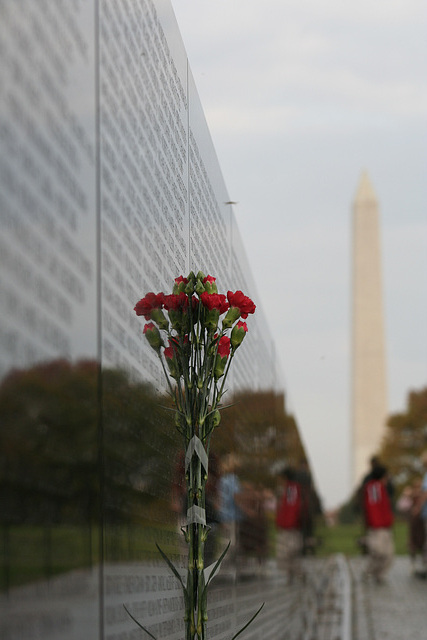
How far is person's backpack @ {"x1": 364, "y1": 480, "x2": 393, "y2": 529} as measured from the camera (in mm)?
12344

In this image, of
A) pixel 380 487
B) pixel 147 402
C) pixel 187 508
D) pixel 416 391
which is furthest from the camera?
pixel 416 391

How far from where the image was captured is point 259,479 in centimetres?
593

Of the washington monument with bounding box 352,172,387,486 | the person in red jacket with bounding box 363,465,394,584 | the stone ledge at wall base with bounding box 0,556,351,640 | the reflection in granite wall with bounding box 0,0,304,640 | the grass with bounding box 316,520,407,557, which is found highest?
the washington monument with bounding box 352,172,387,486

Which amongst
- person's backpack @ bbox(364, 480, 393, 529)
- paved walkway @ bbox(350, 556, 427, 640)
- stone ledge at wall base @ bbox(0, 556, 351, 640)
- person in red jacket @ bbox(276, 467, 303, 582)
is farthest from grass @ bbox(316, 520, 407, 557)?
stone ledge at wall base @ bbox(0, 556, 351, 640)

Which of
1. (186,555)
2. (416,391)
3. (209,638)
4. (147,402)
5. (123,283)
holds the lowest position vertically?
(209,638)

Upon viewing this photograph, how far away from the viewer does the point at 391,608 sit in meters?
10.2

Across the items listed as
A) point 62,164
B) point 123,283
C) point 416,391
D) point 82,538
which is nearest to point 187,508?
point 123,283

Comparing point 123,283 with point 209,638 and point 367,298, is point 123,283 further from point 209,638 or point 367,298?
point 367,298

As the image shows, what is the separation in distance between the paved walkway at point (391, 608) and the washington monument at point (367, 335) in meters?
23.3

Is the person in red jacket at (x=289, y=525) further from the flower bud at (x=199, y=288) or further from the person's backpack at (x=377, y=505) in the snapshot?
the flower bud at (x=199, y=288)

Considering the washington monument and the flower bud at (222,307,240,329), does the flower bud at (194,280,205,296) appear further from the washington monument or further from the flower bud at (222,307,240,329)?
the washington monument

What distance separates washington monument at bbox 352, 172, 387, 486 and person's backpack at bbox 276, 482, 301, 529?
2901cm

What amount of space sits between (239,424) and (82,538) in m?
2.91

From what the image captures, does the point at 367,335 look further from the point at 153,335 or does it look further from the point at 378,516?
the point at 153,335
